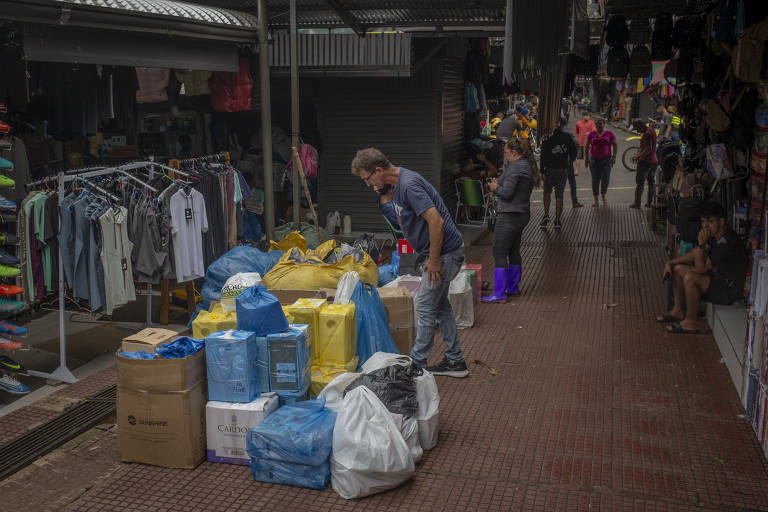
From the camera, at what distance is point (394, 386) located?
5.46m

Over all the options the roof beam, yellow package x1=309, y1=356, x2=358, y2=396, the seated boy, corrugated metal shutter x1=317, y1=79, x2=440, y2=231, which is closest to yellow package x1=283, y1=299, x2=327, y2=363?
Answer: yellow package x1=309, y1=356, x2=358, y2=396

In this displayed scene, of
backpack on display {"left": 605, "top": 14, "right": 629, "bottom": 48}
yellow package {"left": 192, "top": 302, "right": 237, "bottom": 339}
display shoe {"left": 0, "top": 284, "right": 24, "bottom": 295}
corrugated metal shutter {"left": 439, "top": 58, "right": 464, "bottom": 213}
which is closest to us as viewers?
yellow package {"left": 192, "top": 302, "right": 237, "bottom": 339}

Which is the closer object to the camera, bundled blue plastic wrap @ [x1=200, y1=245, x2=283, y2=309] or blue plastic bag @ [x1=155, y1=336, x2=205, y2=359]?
blue plastic bag @ [x1=155, y1=336, x2=205, y2=359]

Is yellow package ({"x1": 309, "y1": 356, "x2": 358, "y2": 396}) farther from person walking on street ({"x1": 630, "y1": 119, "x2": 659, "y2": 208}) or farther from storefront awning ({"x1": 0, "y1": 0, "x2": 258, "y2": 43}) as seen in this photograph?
person walking on street ({"x1": 630, "y1": 119, "x2": 659, "y2": 208})

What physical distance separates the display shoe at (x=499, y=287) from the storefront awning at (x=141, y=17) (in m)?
4.21

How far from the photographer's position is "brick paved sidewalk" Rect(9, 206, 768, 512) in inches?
196

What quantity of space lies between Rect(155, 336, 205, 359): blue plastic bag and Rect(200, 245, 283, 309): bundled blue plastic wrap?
280 centimetres

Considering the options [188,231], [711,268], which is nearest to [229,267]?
[188,231]

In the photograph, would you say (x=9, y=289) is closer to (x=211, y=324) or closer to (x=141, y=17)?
(x=211, y=324)

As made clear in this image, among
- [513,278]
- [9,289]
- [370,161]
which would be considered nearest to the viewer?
[370,161]

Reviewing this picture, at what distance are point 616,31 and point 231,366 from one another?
8782mm

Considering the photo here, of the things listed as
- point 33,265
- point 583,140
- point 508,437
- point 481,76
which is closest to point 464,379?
point 508,437

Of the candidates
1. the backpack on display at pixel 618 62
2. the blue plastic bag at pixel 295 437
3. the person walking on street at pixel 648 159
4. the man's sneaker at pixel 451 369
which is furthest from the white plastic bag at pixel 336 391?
the person walking on street at pixel 648 159

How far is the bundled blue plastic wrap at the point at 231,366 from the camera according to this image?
17.7ft
